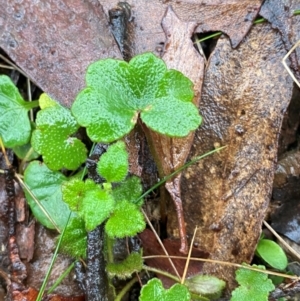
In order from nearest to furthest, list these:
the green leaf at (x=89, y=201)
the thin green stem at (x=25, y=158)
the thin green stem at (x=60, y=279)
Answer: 1. the green leaf at (x=89, y=201)
2. the thin green stem at (x=60, y=279)
3. the thin green stem at (x=25, y=158)

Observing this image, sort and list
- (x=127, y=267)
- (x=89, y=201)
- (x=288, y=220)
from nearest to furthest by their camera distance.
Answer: (x=89, y=201) < (x=127, y=267) < (x=288, y=220)

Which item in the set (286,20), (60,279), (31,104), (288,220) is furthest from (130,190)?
(286,20)

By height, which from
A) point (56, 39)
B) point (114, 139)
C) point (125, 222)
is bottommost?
point (125, 222)

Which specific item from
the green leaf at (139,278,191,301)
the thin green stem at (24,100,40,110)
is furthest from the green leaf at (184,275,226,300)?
the thin green stem at (24,100,40,110)

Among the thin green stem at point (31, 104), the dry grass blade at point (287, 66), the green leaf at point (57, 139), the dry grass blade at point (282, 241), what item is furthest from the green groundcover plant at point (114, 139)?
the dry grass blade at point (287, 66)

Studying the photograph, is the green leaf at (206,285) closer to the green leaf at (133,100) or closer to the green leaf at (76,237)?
the green leaf at (76,237)

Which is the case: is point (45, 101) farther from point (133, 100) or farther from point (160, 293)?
point (160, 293)

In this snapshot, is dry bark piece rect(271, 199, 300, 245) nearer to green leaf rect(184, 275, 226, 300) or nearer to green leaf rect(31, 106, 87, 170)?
green leaf rect(184, 275, 226, 300)
